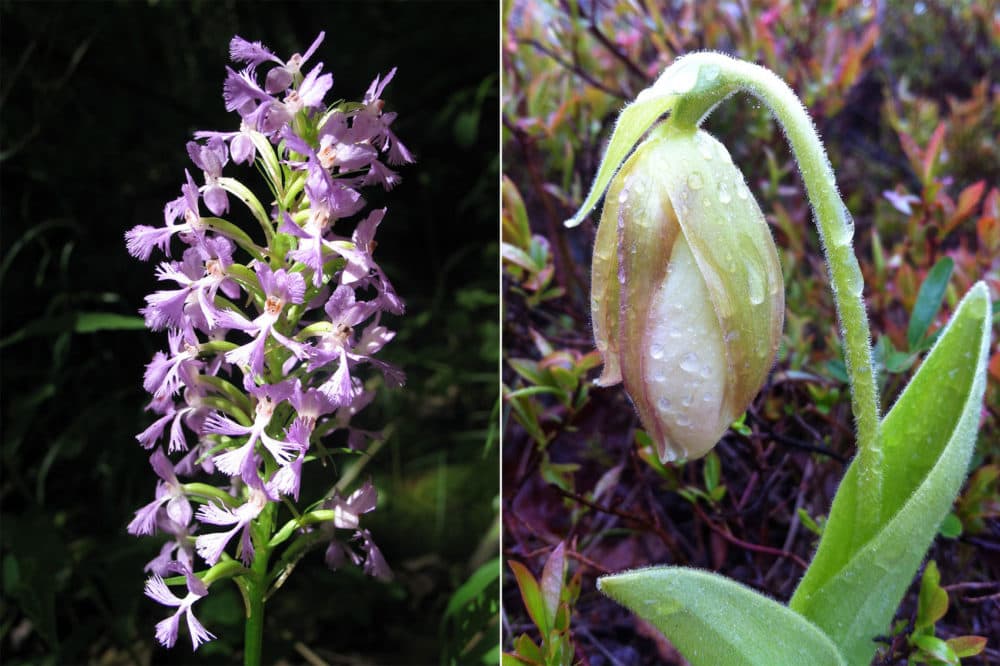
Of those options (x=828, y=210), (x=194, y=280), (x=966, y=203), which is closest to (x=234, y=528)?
(x=194, y=280)

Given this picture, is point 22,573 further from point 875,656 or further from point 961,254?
point 961,254

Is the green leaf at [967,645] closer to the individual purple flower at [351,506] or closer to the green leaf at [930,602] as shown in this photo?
Answer: the green leaf at [930,602]

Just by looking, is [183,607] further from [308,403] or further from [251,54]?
[251,54]

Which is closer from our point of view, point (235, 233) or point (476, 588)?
point (235, 233)

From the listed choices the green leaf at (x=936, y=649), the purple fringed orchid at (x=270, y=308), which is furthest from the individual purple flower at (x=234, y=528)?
the green leaf at (x=936, y=649)

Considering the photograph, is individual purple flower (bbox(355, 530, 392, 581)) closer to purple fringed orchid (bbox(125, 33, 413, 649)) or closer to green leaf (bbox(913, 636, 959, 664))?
purple fringed orchid (bbox(125, 33, 413, 649))

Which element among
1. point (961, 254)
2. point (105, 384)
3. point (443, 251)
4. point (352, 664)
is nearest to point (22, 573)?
point (105, 384)
